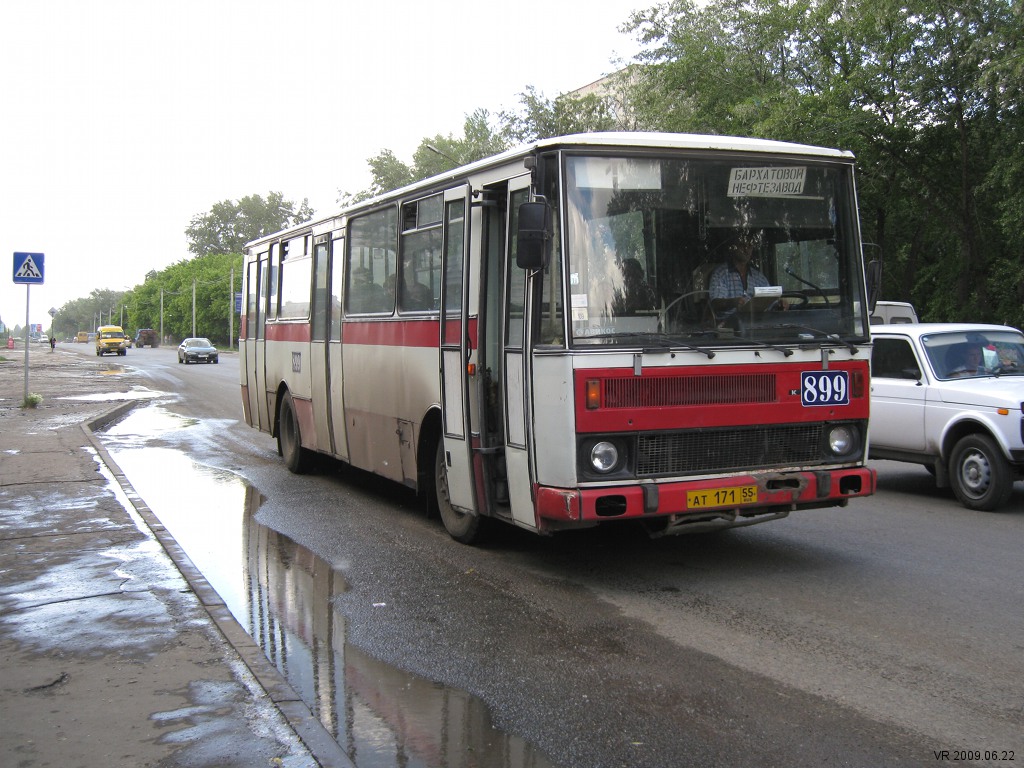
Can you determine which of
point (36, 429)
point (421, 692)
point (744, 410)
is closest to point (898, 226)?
point (36, 429)

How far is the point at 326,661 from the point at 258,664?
424 millimetres

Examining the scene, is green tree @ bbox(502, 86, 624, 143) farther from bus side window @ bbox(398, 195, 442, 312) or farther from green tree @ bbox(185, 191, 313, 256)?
green tree @ bbox(185, 191, 313, 256)

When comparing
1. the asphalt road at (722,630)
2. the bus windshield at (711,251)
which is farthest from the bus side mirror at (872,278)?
the asphalt road at (722,630)

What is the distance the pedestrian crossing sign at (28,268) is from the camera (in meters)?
20.6

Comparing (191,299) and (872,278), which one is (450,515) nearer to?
(872,278)

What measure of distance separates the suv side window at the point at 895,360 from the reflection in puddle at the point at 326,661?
6.61 m

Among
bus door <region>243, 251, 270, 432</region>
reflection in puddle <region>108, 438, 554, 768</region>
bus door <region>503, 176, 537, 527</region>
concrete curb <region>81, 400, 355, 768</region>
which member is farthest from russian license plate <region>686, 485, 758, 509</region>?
bus door <region>243, 251, 270, 432</region>

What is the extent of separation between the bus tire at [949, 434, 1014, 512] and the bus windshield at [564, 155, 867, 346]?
131 inches

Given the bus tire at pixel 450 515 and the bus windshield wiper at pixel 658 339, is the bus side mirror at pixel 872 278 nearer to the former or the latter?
the bus windshield wiper at pixel 658 339

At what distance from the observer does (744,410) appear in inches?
267

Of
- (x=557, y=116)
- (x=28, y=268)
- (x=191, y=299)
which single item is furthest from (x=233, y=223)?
(x=28, y=268)

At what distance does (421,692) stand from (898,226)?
30446 millimetres

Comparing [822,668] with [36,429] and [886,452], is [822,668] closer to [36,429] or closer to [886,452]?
[886,452]

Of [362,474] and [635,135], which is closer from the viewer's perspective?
[635,135]
